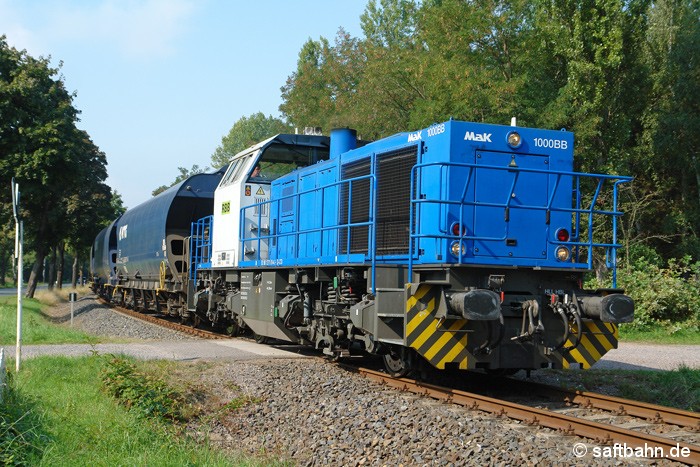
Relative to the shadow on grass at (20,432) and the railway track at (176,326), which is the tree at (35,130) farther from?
the shadow on grass at (20,432)

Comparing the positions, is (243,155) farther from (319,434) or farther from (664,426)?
(664,426)

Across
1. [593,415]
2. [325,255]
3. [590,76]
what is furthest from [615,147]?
[593,415]

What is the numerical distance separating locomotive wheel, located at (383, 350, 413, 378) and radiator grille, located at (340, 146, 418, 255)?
1.35 metres

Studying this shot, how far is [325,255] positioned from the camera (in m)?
10.7

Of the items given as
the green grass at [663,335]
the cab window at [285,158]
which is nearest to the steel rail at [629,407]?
the cab window at [285,158]

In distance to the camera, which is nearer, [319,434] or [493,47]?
[319,434]

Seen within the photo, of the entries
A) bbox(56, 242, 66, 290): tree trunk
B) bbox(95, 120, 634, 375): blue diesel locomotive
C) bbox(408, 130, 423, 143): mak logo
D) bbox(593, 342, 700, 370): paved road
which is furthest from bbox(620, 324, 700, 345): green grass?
bbox(56, 242, 66, 290): tree trunk

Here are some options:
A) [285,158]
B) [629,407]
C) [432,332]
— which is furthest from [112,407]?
[285,158]

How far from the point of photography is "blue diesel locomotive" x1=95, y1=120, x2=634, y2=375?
26.0ft

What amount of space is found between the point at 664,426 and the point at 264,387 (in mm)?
4712

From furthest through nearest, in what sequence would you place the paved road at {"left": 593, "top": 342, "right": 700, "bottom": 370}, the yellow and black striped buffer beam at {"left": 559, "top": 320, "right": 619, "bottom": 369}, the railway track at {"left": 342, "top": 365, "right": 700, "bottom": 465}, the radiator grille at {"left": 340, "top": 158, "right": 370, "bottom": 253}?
the paved road at {"left": 593, "top": 342, "right": 700, "bottom": 370}, the radiator grille at {"left": 340, "top": 158, "right": 370, "bottom": 253}, the yellow and black striped buffer beam at {"left": 559, "top": 320, "right": 619, "bottom": 369}, the railway track at {"left": 342, "top": 365, "right": 700, "bottom": 465}

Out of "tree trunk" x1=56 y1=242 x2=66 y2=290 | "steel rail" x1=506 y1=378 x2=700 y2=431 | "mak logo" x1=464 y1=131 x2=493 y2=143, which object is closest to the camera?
"steel rail" x1=506 y1=378 x2=700 y2=431

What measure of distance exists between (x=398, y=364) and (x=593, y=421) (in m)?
3.07

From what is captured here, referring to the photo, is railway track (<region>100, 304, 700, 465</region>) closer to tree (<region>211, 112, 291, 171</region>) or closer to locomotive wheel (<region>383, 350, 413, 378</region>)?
locomotive wheel (<region>383, 350, 413, 378</region>)
